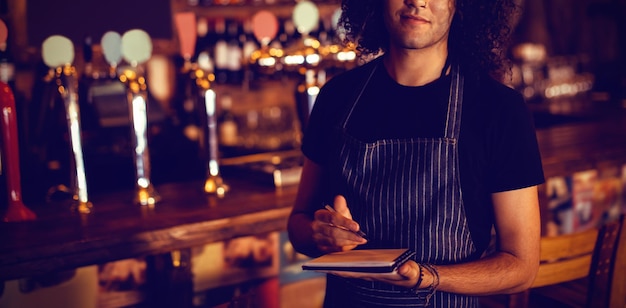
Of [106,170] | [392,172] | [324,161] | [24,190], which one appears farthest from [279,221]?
[106,170]

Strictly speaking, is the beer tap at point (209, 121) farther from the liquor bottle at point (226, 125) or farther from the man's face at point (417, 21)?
the liquor bottle at point (226, 125)

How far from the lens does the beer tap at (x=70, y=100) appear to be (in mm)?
2115

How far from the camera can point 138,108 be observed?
7.15 ft

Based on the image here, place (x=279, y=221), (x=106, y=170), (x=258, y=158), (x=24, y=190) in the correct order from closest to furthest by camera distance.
Answer: (x=279, y=221) < (x=24, y=190) < (x=258, y=158) < (x=106, y=170)

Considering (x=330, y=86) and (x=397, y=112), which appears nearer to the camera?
(x=397, y=112)

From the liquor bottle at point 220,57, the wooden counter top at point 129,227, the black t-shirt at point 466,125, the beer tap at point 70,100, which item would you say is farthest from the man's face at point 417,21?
the liquor bottle at point 220,57

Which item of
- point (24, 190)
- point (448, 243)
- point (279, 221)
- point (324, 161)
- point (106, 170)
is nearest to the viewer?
point (448, 243)

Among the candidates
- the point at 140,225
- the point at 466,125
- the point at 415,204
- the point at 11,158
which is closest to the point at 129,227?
the point at 140,225

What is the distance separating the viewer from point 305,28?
263 centimetres

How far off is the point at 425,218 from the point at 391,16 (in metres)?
0.46

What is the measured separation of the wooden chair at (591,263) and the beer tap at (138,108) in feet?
3.87

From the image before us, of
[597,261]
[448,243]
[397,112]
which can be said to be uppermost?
[397,112]

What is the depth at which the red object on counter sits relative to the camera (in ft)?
6.42

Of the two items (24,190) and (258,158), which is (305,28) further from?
(24,190)
